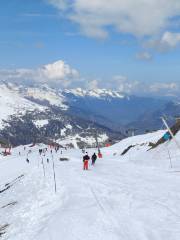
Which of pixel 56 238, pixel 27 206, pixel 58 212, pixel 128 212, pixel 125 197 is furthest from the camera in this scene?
pixel 27 206

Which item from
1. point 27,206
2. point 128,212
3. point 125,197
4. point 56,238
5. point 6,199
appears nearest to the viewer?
point 56,238

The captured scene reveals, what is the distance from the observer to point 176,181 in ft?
106

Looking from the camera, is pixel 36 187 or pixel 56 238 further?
pixel 36 187

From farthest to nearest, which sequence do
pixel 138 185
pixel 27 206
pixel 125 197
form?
1. pixel 138 185
2. pixel 27 206
3. pixel 125 197

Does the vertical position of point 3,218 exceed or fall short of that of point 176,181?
it falls short

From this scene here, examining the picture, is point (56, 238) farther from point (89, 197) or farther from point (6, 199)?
point (6, 199)

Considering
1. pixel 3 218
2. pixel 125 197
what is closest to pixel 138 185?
pixel 125 197

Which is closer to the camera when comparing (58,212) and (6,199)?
(58,212)

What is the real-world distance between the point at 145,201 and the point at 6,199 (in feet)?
57.8

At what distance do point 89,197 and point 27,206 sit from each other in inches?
219

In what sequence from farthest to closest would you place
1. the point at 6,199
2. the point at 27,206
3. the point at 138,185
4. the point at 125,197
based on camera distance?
the point at 6,199
the point at 138,185
the point at 27,206
the point at 125,197

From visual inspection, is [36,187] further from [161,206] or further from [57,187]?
[161,206]

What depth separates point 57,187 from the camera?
3272cm

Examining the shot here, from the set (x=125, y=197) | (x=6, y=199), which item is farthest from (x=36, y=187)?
(x=125, y=197)
